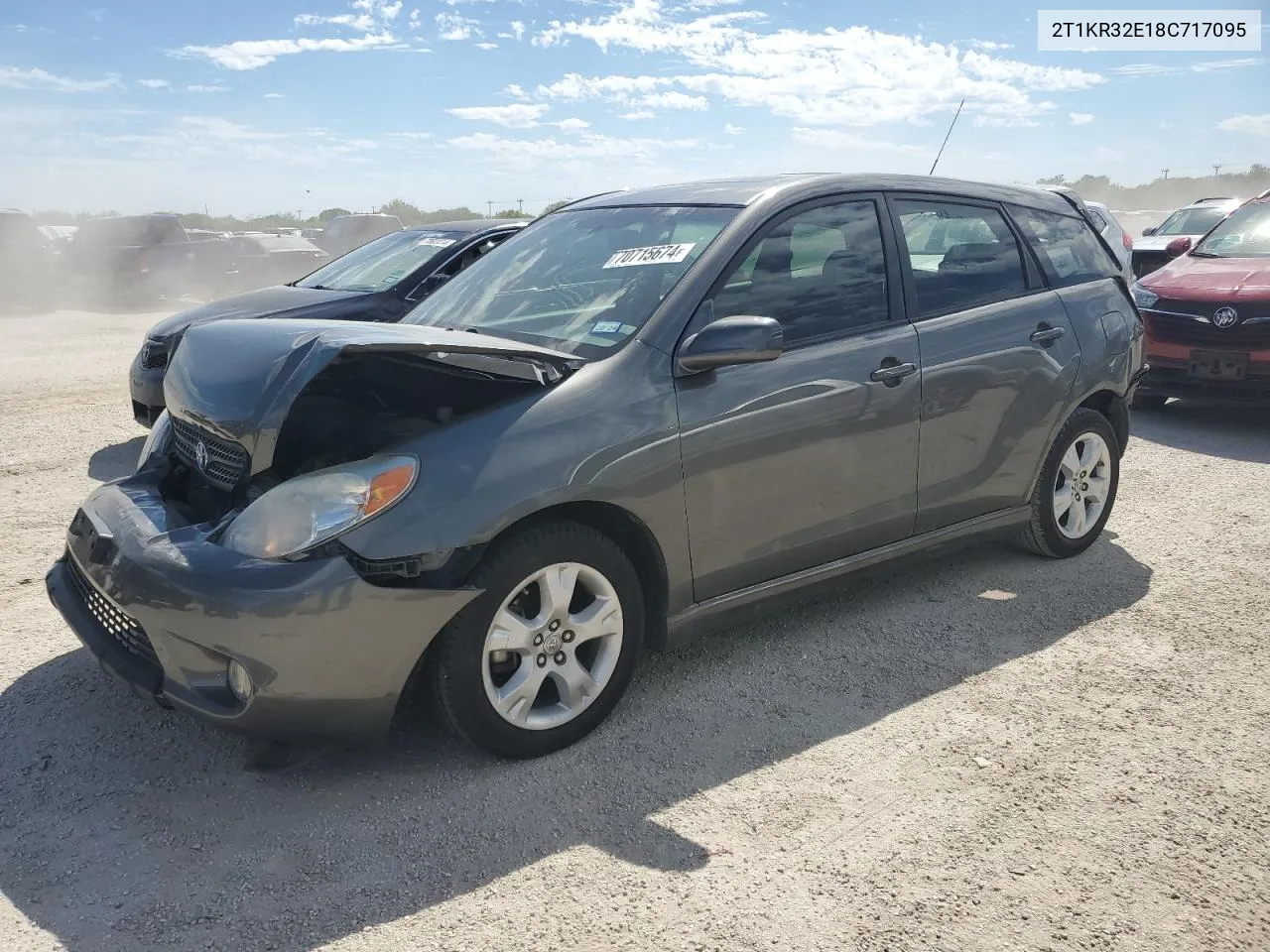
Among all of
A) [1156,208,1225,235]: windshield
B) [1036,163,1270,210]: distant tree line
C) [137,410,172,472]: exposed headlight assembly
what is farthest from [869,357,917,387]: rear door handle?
[1036,163,1270,210]: distant tree line

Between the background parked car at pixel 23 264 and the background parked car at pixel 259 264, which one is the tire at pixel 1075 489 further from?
the background parked car at pixel 23 264

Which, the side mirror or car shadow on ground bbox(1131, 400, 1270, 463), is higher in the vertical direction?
the side mirror

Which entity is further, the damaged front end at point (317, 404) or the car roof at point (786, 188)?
the car roof at point (786, 188)

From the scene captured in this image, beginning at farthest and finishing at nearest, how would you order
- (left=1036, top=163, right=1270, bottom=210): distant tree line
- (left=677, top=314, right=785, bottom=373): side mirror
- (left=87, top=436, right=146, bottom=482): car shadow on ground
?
(left=1036, top=163, right=1270, bottom=210): distant tree line, (left=87, top=436, right=146, bottom=482): car shadow on ground, (left=677, top=314, right=785, bottom=373): side mirror

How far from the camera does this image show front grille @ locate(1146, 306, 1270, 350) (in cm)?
782

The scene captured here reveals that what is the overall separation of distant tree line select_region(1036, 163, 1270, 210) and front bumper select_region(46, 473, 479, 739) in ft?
260

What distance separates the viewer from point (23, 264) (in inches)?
784

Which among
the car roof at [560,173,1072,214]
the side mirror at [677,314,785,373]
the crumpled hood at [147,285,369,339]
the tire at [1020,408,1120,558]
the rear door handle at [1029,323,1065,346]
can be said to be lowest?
the tire at [1020,408,1120,558]

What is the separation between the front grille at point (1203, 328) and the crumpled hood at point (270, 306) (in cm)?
606

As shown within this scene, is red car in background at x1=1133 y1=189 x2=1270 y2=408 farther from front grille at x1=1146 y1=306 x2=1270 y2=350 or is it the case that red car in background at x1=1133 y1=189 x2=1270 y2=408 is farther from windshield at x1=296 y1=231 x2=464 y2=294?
windshield at x1=296 y1=231 x2=464 y2=294

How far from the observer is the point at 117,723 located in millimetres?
3574

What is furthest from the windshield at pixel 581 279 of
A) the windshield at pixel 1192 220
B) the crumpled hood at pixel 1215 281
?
the windshield at pixel 1192 220

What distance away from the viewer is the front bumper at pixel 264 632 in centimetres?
289

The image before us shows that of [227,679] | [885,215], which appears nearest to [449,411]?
[227,679]
